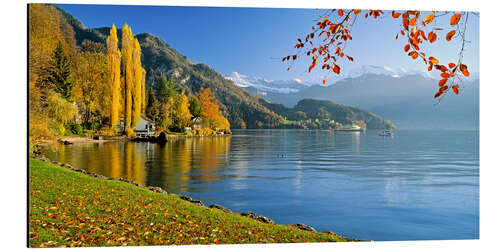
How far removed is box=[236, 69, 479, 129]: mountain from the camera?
9.23m

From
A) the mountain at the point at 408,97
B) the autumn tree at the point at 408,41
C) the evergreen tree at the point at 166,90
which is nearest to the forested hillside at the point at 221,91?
the evergreen tree at the point at 166,90

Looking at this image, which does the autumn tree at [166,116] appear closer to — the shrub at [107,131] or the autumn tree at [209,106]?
the autumn tree at [209,106]

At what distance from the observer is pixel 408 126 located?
17109 mm

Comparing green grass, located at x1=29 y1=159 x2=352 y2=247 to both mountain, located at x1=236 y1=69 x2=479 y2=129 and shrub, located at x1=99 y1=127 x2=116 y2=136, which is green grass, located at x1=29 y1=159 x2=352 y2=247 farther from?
shrub, located at x1=99 y1=127 x2=116 y2=136

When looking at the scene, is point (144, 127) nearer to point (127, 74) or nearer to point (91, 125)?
point (91, 125)

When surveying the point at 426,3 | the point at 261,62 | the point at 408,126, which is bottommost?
the point at 408,126

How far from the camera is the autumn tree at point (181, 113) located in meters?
42.8

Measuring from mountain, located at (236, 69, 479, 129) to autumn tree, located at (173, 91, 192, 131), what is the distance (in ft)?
79.5

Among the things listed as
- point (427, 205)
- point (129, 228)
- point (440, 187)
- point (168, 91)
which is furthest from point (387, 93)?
point (168, 91)

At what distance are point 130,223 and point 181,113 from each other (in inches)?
1509

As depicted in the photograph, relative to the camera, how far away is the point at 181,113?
140 feet

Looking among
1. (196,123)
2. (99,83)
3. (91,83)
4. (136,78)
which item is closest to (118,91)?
(136,78)
